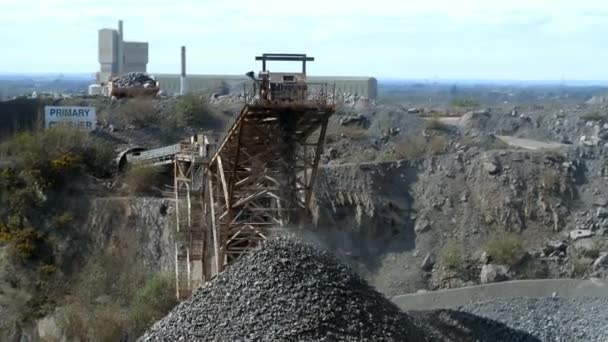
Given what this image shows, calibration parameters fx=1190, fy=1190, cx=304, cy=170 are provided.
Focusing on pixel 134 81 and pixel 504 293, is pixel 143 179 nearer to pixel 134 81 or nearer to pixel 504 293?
pixel 504 293

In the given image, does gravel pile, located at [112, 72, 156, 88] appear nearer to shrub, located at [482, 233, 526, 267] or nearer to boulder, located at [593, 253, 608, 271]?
shrub, located at [482, 233, 526, 267]

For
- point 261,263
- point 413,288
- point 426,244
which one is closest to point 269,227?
point 261,263

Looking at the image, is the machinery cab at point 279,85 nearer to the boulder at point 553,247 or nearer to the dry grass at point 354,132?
the boulder at point 553,247

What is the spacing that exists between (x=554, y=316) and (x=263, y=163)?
848 cm

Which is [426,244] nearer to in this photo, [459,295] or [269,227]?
[459,295]

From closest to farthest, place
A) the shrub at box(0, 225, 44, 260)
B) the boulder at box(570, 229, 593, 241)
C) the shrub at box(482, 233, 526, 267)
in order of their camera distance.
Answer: the shrub at box(482, 233, 526, 267) < the shrub at box(0, 225, 44, 260) < the boulder at box(570, 229, 593, 241)

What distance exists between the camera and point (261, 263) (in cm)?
2397

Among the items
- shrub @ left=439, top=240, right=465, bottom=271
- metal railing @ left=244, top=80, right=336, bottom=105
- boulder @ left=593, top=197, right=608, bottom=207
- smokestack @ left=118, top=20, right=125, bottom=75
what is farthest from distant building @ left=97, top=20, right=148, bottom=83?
metal railing @ left=244, top=80, right=336, bottom=105

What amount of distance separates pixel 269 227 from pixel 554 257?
13324 mm

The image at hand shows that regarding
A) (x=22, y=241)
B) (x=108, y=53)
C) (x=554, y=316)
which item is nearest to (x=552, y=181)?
(x=554, y=316)

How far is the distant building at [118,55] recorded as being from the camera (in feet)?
227

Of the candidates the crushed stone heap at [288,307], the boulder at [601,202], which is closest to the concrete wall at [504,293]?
the crushed stone heap at [288,307]

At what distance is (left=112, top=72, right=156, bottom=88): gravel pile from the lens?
56.8 meters

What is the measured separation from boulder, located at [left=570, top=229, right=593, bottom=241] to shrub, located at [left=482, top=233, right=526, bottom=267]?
1.91 meters
